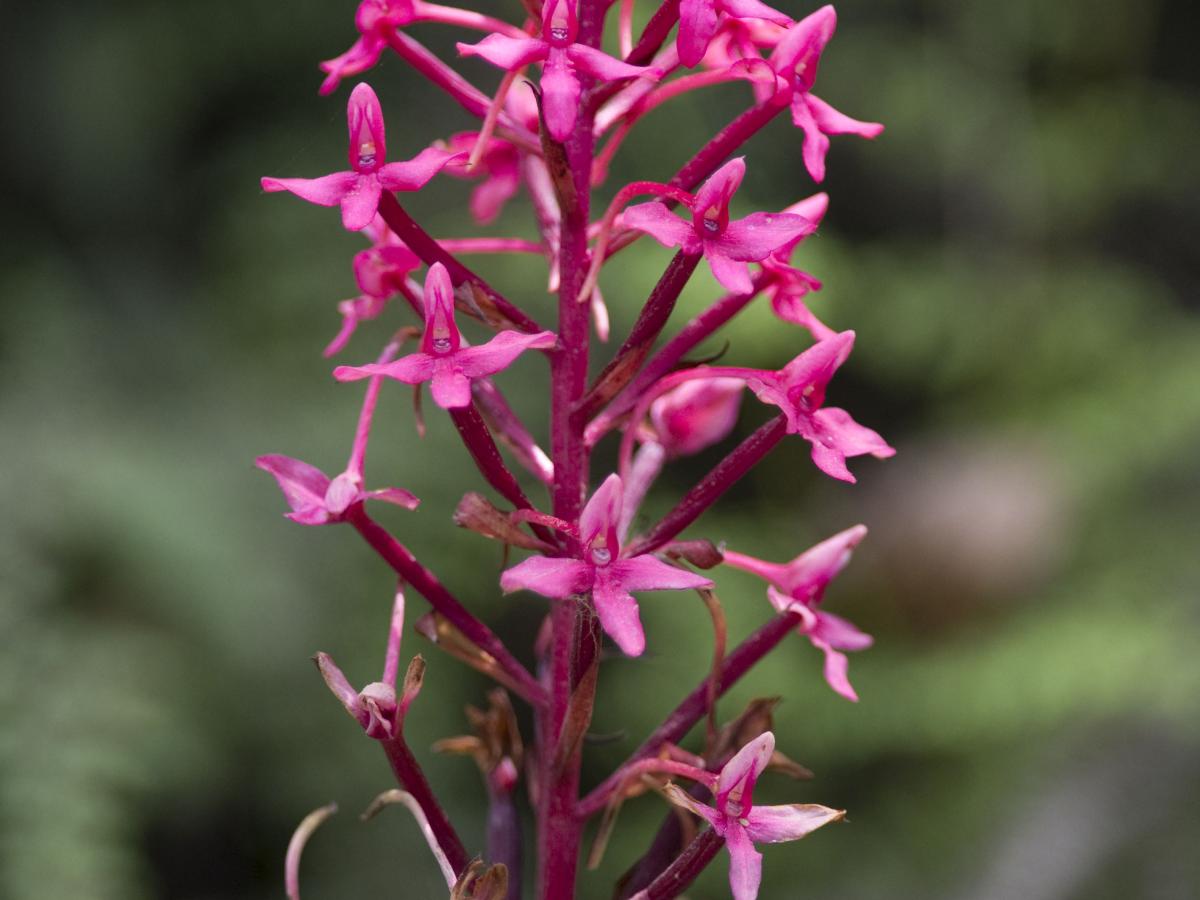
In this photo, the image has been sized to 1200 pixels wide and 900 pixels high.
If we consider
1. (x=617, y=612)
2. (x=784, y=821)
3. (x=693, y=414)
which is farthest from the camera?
(x=693, y=414)

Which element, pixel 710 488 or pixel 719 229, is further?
A: pixel 710 488

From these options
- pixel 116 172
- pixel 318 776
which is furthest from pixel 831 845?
pixel 116 172

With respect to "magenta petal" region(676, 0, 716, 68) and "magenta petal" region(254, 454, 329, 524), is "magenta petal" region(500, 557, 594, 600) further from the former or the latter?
"magenta petal" region(676, 0, 716, 68)

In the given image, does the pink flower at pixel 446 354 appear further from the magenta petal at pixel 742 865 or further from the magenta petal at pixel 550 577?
the magenta petal at pixel 742 865

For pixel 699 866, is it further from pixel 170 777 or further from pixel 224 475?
pixel 224 475

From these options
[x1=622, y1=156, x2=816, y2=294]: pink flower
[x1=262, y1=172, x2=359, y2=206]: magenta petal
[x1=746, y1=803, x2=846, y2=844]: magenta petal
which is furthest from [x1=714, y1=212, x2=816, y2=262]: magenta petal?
[x1=746, y1=803, x2=846, y2=844]: magenta petal

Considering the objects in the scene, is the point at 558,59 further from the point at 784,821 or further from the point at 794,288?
the point at 784,821

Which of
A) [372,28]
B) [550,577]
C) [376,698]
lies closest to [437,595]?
[376,698]

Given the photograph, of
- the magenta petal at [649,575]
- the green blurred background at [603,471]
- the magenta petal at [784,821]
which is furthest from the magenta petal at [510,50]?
the green blurred background at [603,471]
